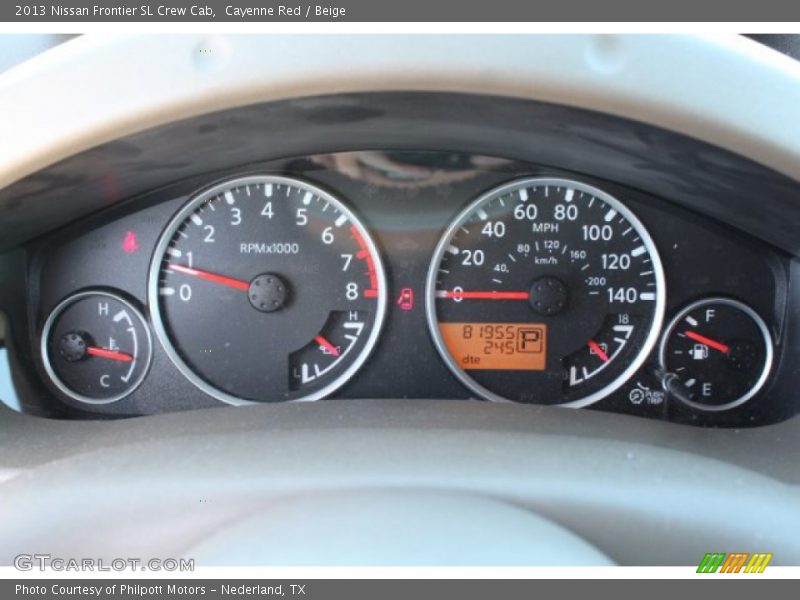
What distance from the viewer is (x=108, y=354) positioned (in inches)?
101

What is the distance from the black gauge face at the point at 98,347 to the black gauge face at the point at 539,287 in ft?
2.91

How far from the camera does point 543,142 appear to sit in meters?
2.11

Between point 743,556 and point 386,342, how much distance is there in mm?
1220

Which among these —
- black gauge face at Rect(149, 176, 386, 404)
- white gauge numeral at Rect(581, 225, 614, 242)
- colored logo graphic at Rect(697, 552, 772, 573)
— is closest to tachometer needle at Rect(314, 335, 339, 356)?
black gauge face at Rect(149, 176, 386, 404)

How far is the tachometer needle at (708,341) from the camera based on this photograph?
2.48 meters

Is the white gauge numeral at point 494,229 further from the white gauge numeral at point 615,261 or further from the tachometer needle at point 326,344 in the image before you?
the tachometer needle at point 326,344

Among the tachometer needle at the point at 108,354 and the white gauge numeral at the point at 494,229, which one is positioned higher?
the white gauge numeral at the point at 494,229

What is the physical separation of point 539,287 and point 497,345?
22 centimetres

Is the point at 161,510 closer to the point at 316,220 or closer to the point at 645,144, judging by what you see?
the point at 316,220

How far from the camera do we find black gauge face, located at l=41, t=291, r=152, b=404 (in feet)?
8.32

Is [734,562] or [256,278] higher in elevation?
[256,278]

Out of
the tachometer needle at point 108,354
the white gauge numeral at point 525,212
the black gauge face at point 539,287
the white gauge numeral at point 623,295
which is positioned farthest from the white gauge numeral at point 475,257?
the tachometer needle at point 108,354

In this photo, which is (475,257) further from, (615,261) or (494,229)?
(615,261)

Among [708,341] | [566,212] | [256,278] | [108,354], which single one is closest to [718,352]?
[708,341]
